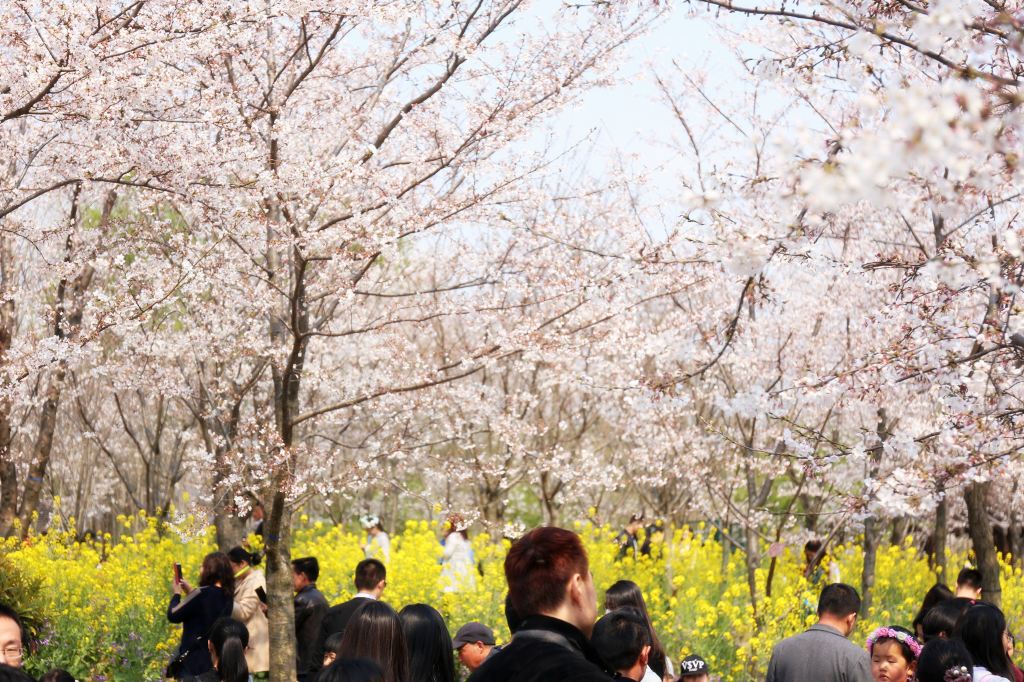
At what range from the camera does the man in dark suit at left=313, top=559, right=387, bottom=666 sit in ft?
21.7

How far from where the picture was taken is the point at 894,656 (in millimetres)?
5234

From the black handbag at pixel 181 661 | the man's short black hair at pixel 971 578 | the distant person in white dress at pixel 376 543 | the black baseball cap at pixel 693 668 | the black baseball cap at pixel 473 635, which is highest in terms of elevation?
the distant person in white dress at pixel 376 543

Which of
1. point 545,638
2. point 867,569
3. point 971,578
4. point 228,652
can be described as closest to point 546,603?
point 545,638

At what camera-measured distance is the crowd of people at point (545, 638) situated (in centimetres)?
276

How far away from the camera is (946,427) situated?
242 inches

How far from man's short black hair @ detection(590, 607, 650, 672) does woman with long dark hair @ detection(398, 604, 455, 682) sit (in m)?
0.71

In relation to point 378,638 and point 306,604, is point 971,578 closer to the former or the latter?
point 378,638

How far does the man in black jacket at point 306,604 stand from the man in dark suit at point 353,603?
4.62 ft

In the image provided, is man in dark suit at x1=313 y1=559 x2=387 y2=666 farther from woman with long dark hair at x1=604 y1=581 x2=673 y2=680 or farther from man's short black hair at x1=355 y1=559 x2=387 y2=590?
woman with long dark hair at x1=604 y1=581 x2=673 y2=680

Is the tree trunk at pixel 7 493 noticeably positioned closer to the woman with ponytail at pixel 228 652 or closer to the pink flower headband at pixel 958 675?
the woman with ponytail at pixel 228 652

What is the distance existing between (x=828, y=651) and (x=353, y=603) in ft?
9.37

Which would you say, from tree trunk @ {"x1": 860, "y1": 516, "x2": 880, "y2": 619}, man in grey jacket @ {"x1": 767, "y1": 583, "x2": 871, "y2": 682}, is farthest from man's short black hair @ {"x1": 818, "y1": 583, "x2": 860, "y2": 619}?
tree trunk @ {"x1": 860, "y1": 516, "x2": 880, "y2": 619}

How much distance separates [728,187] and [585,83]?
4500mm

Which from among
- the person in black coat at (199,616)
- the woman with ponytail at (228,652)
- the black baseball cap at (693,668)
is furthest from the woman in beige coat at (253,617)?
the black baseball cap at (693,668)
